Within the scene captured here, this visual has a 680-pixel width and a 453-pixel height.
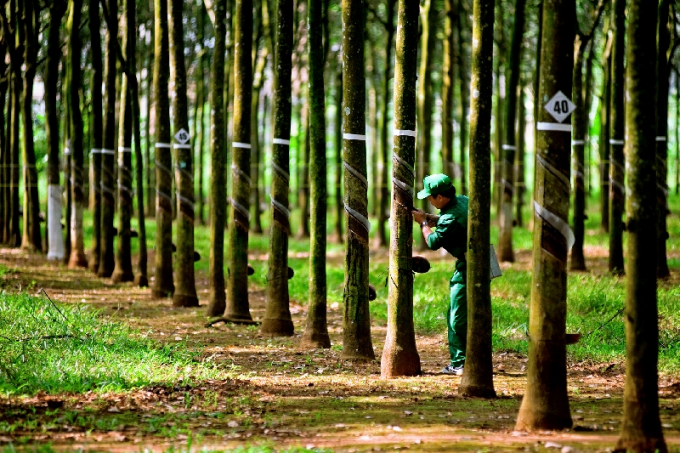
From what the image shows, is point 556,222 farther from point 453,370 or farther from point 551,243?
point 453,370

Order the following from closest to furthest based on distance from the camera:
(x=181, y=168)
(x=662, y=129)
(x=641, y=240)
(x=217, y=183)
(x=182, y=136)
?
(x=641, y=240), (x=217, y=183), (x=182, y=136), (x=181, y=168), (x=662, y=129)

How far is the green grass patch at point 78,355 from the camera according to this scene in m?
6.95

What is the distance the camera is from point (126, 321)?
11.6 m

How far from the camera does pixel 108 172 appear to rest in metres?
16.4

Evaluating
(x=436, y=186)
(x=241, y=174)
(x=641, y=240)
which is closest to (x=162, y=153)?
(x=241, y=174)

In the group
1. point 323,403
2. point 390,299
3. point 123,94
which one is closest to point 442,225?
point 390,299

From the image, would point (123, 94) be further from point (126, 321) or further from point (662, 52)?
point (662, 52)

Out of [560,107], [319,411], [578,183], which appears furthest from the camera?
[578,183]

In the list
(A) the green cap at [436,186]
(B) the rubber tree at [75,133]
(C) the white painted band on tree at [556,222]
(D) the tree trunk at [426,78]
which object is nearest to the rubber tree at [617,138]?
(D) the tree trunk at [426,78]

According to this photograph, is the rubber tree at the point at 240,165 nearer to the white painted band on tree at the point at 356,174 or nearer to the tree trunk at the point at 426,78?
the white painted band on tree at the point at 356,174

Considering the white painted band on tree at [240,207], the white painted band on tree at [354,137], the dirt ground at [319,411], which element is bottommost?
the dirt ground at [319,411]

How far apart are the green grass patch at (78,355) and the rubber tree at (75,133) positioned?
23.1 ft

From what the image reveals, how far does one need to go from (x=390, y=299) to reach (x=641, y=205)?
3.43 metres

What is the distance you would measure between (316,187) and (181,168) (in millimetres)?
4162
